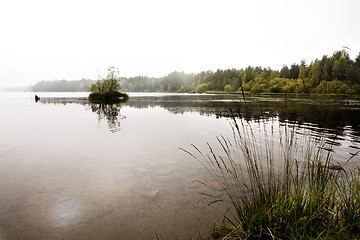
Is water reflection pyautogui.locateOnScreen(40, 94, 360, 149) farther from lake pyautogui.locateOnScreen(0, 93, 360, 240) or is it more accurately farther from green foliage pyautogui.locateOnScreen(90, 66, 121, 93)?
green foliage pyautogui.locateOnScreen(90, 66, 121, 93)

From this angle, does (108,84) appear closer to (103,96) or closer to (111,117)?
(103,96)

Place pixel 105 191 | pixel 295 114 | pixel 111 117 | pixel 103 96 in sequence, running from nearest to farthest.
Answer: pixel 105 191 → pixel 295 114 → pixel 111 117 → pixel 103 96

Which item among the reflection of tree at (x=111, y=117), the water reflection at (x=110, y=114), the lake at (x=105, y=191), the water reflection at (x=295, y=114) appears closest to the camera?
the lake at (x=105, y=191)

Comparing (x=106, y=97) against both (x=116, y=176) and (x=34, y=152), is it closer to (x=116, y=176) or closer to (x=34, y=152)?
(x=34, y=152)

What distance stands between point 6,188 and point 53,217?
7.37 feet

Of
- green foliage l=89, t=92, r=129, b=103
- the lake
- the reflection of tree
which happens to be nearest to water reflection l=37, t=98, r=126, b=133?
the reflection of tree

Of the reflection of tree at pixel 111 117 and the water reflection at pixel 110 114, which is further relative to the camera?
the water reflection at pixel 110 114

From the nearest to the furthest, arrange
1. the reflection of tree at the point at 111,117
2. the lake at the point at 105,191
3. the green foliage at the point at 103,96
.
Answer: the lake at the point at 105,191 < the reflection of tree at the point at 111,117 < the green foliage at the point at 103,96

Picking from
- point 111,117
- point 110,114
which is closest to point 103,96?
point 110,114

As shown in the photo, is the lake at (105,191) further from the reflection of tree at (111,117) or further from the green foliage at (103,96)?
the green foliage at (103,96)

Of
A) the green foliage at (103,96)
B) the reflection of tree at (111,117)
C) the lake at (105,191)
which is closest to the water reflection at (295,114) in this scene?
the reflection of tree at (111,117)

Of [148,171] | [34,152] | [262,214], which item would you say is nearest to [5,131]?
[34,152]

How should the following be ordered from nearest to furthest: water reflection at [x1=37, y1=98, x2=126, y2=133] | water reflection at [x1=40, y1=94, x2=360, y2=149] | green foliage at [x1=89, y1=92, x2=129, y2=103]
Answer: water reflection at [x1=40, y1=94, x2=360, y2=149] → water reflection at [x1=37, y1=98, x2=126, y2=133] → green foliage at [x1=89, y1=92, x2=129, y2=103]

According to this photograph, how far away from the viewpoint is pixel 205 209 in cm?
433
